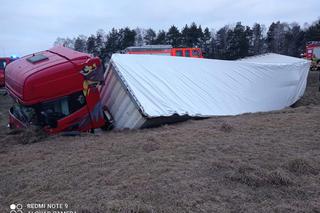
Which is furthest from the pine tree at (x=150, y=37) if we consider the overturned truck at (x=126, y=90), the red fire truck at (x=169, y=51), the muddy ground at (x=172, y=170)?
the muddy ground at (x=172, y=170)

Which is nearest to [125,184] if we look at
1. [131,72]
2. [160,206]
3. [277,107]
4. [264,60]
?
[160,206]

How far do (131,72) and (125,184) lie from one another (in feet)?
14.8

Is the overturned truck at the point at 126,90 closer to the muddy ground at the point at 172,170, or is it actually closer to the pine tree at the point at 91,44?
the muddy ground at the point at 172,170

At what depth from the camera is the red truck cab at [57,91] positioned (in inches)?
249

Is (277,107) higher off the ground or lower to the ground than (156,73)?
lower

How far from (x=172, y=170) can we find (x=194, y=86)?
4.81m

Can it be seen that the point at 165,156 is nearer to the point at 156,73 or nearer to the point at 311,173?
the point at 311,173

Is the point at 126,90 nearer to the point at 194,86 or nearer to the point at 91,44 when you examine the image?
the point at 194,86

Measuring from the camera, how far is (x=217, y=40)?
51.4 metres

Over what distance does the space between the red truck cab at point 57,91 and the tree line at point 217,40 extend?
1450 inches

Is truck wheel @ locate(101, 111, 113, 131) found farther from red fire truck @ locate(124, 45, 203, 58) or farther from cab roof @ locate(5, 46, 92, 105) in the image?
red fire truck @ locate(124, 45, 203, 58)

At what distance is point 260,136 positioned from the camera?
5910mm

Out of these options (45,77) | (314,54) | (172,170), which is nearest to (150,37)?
(314,54)

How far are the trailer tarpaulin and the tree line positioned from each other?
34.0 m
